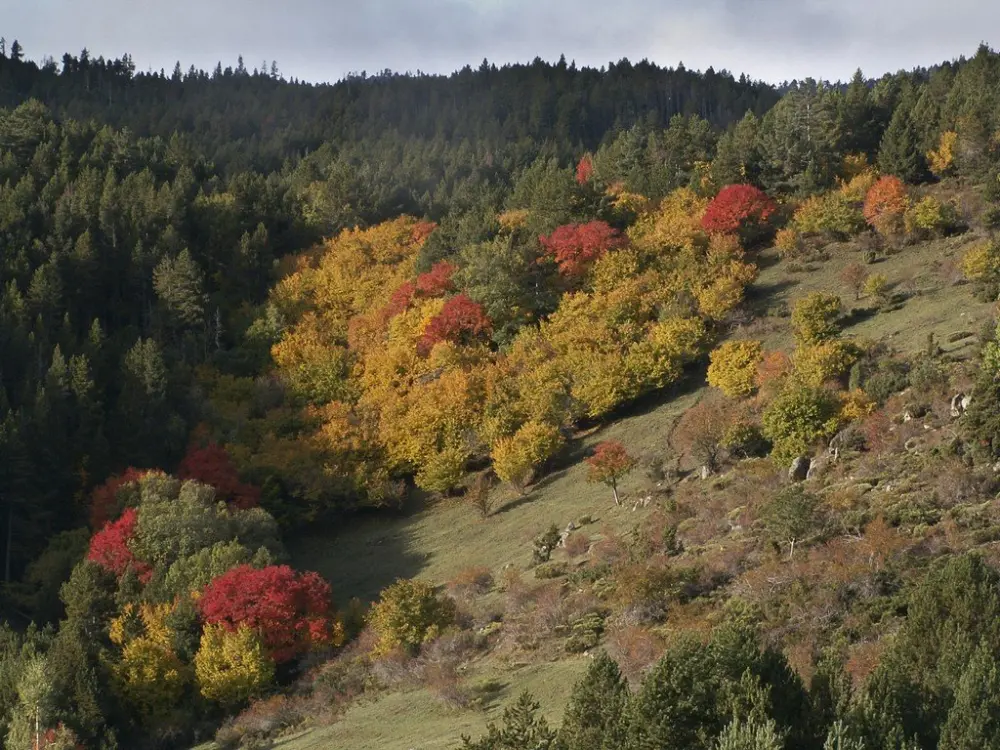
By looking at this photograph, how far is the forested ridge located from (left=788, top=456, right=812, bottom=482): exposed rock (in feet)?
3.19

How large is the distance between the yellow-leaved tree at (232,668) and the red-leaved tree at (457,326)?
3326 centimetres

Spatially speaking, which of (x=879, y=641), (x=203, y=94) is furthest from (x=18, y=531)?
(x=203, y=94)

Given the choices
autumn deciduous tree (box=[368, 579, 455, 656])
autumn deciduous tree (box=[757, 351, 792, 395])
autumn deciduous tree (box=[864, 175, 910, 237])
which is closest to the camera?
autumn deciduous tree (box=[368, 579, 455, 656])

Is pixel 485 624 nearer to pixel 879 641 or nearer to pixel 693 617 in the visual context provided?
pixel 693 617

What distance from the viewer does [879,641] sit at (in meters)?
36.6

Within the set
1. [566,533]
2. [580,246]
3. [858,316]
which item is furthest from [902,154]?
[566,533]

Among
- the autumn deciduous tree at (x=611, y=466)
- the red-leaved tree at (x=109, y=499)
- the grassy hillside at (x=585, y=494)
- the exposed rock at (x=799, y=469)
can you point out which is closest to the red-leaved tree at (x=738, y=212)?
the grassy hillside at (x=585, y=494)

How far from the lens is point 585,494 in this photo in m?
64.6

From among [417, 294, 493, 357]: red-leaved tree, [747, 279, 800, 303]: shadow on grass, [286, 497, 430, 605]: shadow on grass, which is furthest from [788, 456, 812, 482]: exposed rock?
[417, 294, 493, 357]: red-leaved tree

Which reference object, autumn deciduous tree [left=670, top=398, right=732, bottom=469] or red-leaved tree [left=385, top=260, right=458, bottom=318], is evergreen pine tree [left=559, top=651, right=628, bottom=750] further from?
red-leaved tree [left=385, top=260, right=458, bottom=318]

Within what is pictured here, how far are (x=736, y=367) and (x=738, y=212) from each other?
75.1 feet

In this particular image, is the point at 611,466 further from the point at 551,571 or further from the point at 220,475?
the point at 220,475

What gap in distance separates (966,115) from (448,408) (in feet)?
154

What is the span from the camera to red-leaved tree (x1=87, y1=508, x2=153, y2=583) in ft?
198
